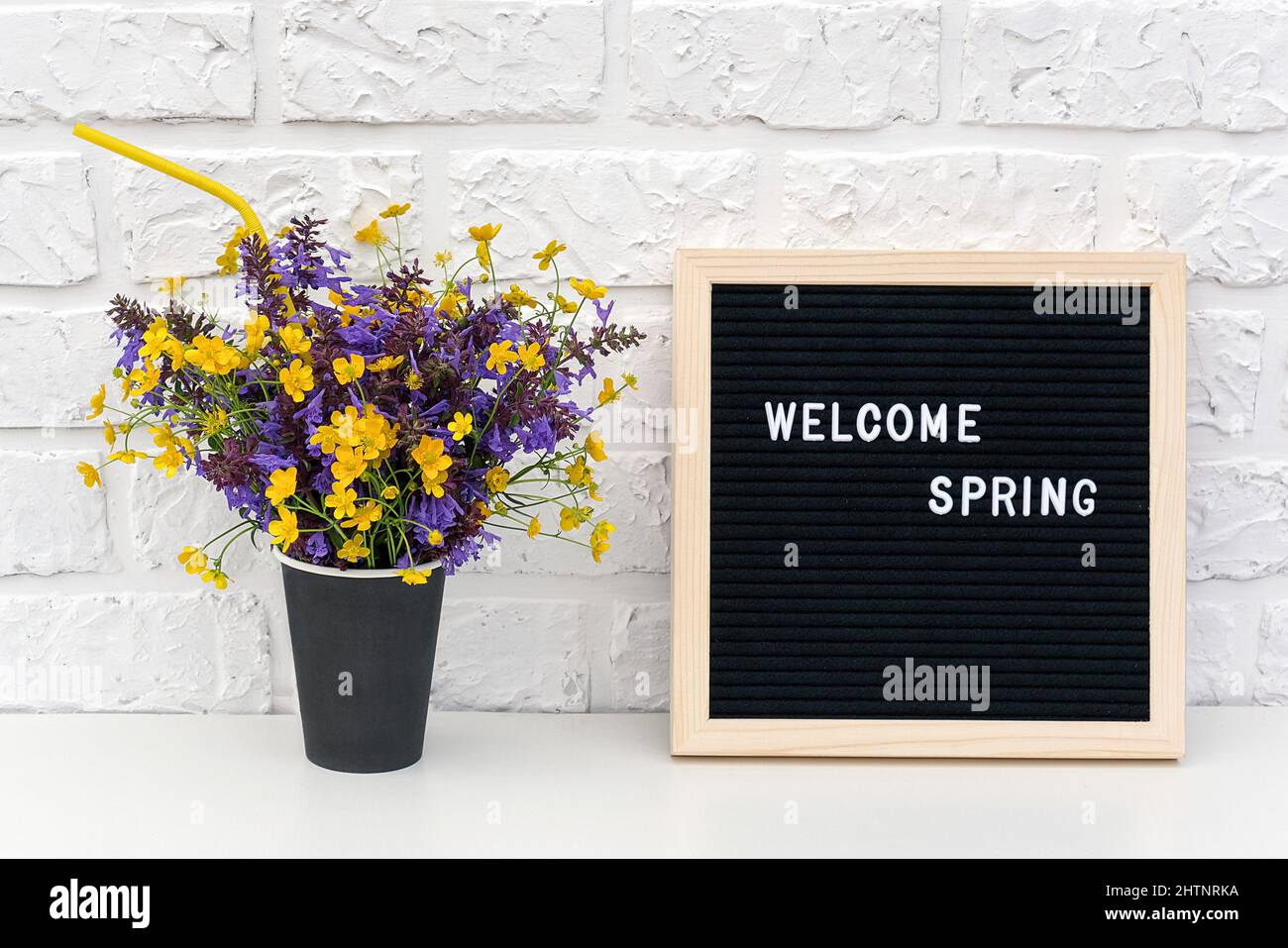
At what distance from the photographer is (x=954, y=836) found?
867mm

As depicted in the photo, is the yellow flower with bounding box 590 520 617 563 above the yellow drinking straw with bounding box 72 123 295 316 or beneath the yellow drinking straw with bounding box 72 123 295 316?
beneath

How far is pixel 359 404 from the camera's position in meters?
0.87

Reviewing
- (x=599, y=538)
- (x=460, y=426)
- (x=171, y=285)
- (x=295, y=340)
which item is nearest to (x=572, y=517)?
(x=599, y=538)

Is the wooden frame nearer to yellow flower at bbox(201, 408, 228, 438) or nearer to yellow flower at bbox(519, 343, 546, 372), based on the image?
yellow flower at bbox(519, 343, 546, 372)

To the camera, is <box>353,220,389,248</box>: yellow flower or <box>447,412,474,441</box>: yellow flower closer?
<box>447,412,474,441</box>: yellow flower

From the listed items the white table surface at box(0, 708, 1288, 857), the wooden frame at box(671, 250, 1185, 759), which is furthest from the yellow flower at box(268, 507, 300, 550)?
the wooden frame at box(671, 250, 1185, 759)

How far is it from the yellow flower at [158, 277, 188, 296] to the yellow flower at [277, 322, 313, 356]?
19 cm

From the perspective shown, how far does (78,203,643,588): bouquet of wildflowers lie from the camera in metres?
0.86

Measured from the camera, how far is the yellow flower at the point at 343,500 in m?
0.85

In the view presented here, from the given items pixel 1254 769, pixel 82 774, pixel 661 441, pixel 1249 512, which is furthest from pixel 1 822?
pixel 1249 512
